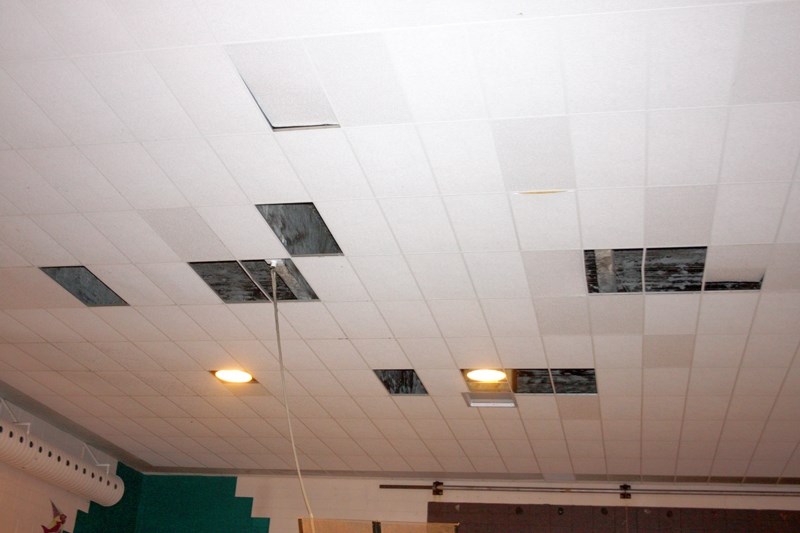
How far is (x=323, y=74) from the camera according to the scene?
393cm

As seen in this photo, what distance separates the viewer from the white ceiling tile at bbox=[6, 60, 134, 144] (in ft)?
13.5

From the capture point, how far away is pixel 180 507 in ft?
35.0

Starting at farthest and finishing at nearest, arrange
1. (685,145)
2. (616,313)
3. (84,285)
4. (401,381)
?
1. (401,381)
2. (84,285)
3. (616,313)
4. (685,145)

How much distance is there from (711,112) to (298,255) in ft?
8.83

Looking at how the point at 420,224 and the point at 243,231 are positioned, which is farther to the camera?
the point at 243,231

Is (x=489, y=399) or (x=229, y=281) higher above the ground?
(x=229, y=281)

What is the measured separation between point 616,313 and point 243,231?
2518mm

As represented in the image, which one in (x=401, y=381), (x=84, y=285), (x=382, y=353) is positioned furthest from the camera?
(x=401, y=381)

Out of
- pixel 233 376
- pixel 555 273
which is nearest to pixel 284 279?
pixel 555 273

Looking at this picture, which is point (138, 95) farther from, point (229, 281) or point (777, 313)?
point (777, 313)

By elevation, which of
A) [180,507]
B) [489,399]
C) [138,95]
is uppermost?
[138,95]

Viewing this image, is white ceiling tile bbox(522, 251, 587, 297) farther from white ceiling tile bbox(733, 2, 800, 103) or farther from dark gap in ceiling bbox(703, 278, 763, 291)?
white ceiling tile bbox(733, 2, 800, 103)

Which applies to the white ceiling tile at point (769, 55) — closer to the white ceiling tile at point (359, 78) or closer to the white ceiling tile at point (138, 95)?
the white ceiling tile at point (359, 78)

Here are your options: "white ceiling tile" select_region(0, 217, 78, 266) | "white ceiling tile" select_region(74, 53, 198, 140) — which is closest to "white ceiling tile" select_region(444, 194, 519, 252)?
"white ceiling tile" select_region(74, 53, 198, 140)
